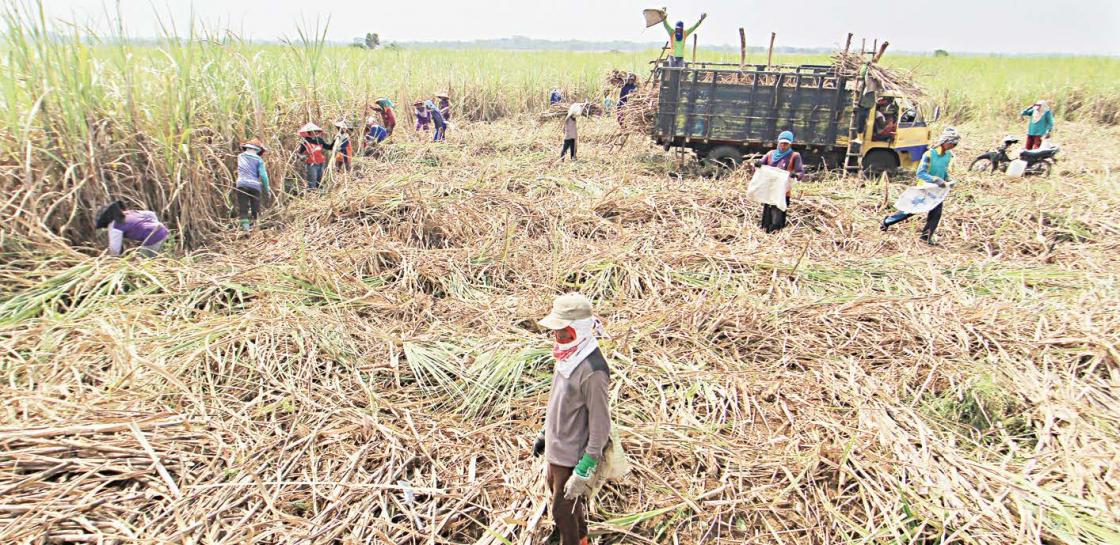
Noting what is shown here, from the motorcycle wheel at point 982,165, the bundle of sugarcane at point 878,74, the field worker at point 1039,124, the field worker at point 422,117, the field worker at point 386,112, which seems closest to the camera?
the bundle of sugarcane at point 878,74

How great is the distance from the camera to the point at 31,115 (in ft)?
14.9

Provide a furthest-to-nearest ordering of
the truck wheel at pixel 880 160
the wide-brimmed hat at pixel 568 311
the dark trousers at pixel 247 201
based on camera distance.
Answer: the truck wheel at pixel 880 160 < the dark trousers at pixel 247 201 < the wide-brimmed hat at pixel 568 311

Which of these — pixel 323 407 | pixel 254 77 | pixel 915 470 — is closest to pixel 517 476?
pixel 323 407

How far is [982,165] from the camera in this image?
31.0 ft

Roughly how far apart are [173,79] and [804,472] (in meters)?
6.19

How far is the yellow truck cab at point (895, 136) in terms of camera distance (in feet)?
27.3

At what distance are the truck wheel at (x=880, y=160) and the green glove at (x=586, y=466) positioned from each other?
7.93 m

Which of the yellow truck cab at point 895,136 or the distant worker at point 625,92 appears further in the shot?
the distant worker at point 625,92

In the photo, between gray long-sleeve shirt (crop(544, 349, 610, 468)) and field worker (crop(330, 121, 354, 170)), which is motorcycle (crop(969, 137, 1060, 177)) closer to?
field worker (crop(330, 121, 354, 170))

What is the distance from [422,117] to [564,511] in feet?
34.1

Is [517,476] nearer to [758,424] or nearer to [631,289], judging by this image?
[758,424]

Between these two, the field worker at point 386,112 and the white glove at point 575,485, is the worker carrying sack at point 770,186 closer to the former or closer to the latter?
the white glove at point 575,485

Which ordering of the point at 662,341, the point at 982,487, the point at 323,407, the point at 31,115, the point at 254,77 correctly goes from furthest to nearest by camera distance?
the point at 254,77 → the point at 31,115 → the point at 662,341 → the point at 323,407 → the point at 982,487

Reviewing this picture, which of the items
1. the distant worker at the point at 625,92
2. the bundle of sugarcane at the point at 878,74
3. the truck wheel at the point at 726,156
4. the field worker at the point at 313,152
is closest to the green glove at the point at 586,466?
the field worker at the point at 313,152
